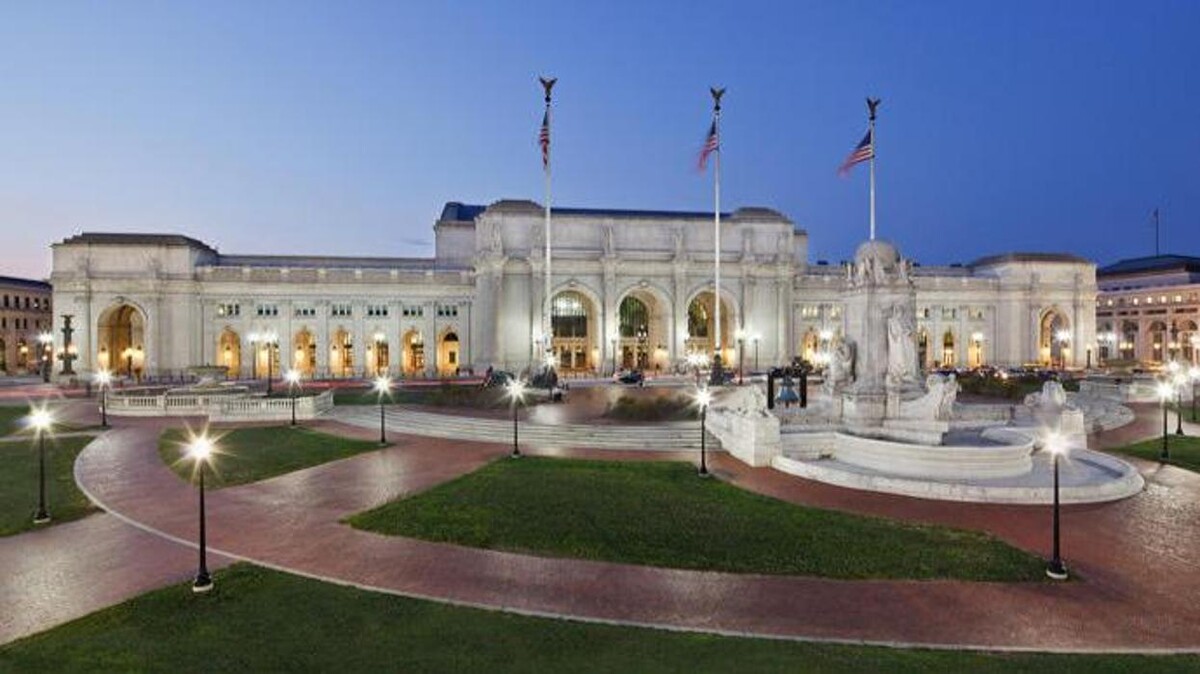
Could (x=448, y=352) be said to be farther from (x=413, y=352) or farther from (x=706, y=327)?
(x=706, y=327)

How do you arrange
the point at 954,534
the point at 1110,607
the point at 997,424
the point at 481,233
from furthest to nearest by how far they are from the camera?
1. the point at 481,233
2. the point at 997,424
3. the point at 954,534
4. the point at 1110,607

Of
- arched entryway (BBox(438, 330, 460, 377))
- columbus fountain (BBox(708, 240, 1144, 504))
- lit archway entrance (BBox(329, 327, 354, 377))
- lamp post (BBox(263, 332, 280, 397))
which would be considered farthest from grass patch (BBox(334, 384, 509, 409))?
arched entryway (BBox(438, 330, 460, 377))

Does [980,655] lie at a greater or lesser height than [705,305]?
lesser

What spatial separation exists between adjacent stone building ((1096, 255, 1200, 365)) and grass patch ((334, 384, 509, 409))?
336 ft

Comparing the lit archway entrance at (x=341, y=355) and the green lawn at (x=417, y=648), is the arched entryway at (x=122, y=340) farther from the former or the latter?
the green lawn at (x=417, y=648)

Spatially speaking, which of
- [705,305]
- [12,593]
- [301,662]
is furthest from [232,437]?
[705,305]

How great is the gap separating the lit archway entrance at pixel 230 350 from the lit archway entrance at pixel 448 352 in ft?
79.5

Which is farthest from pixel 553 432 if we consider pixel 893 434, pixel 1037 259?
pixel 1037 259

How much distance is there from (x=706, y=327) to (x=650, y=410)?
5201 centimetres

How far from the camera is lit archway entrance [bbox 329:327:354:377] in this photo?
243 feet

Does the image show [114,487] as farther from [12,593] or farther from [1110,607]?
[1110,607]

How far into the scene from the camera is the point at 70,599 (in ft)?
36.5

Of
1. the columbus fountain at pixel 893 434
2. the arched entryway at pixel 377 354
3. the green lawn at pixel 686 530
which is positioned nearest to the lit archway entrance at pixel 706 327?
the arched entryway at pixel 377 354

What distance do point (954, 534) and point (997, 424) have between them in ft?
54.1
